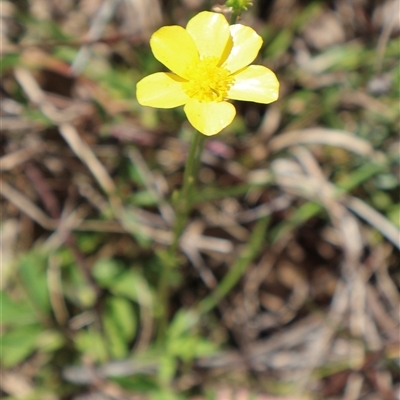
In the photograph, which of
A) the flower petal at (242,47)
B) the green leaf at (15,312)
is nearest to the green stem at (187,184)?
the flower petal at (242,47)

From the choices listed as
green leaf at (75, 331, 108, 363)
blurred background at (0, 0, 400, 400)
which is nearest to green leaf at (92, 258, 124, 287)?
blurred background at (0, 0, 400, 400)

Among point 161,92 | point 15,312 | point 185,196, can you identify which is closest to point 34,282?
point 15,312

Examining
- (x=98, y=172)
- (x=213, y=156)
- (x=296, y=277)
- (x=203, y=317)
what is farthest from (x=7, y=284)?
(x=296, y=277)

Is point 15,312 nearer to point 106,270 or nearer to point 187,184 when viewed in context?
point 106,270

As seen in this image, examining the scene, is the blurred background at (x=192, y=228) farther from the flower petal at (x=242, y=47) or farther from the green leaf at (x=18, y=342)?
the flower petal at (x=242, y=47)

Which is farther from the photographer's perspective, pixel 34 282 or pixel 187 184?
pixel 34 282

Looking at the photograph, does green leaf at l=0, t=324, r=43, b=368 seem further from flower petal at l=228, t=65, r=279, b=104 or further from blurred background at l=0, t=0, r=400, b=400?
flower petal at l=228, t=65, r=279, b=104
